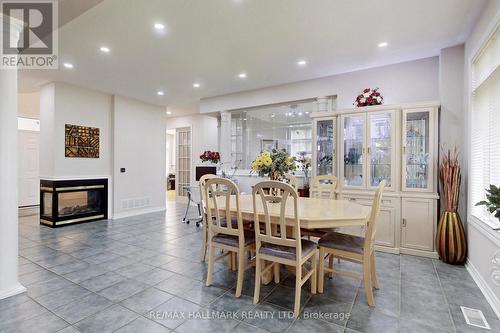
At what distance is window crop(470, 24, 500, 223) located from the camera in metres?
2.41

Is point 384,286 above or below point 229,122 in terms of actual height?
below

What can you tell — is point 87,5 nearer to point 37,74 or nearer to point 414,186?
point 37,74

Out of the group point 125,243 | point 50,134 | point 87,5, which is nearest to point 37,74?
point 50,134

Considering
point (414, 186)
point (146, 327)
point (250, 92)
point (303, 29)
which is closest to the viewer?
point (146, 327)

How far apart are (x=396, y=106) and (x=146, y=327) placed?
390cm

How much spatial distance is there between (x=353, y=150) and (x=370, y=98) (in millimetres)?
824

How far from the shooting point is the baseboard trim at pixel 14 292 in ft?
7.52

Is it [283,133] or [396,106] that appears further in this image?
[283,133]

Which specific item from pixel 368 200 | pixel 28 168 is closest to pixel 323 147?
pixel 368 200

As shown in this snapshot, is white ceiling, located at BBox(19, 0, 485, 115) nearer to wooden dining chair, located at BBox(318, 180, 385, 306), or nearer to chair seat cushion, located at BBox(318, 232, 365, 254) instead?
wooden dining chair, located at BBox(318, 180, 385, 306)

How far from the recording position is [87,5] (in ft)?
7.78

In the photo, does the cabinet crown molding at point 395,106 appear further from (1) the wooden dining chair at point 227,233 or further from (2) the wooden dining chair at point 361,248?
(1) the wooden dining chair at point 227,233

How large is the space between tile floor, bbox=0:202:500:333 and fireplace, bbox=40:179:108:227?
1557 mm

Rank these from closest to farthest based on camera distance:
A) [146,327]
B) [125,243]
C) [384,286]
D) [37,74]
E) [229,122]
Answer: [146,327], [384,286], [125,243], [37,74], [229,122]
